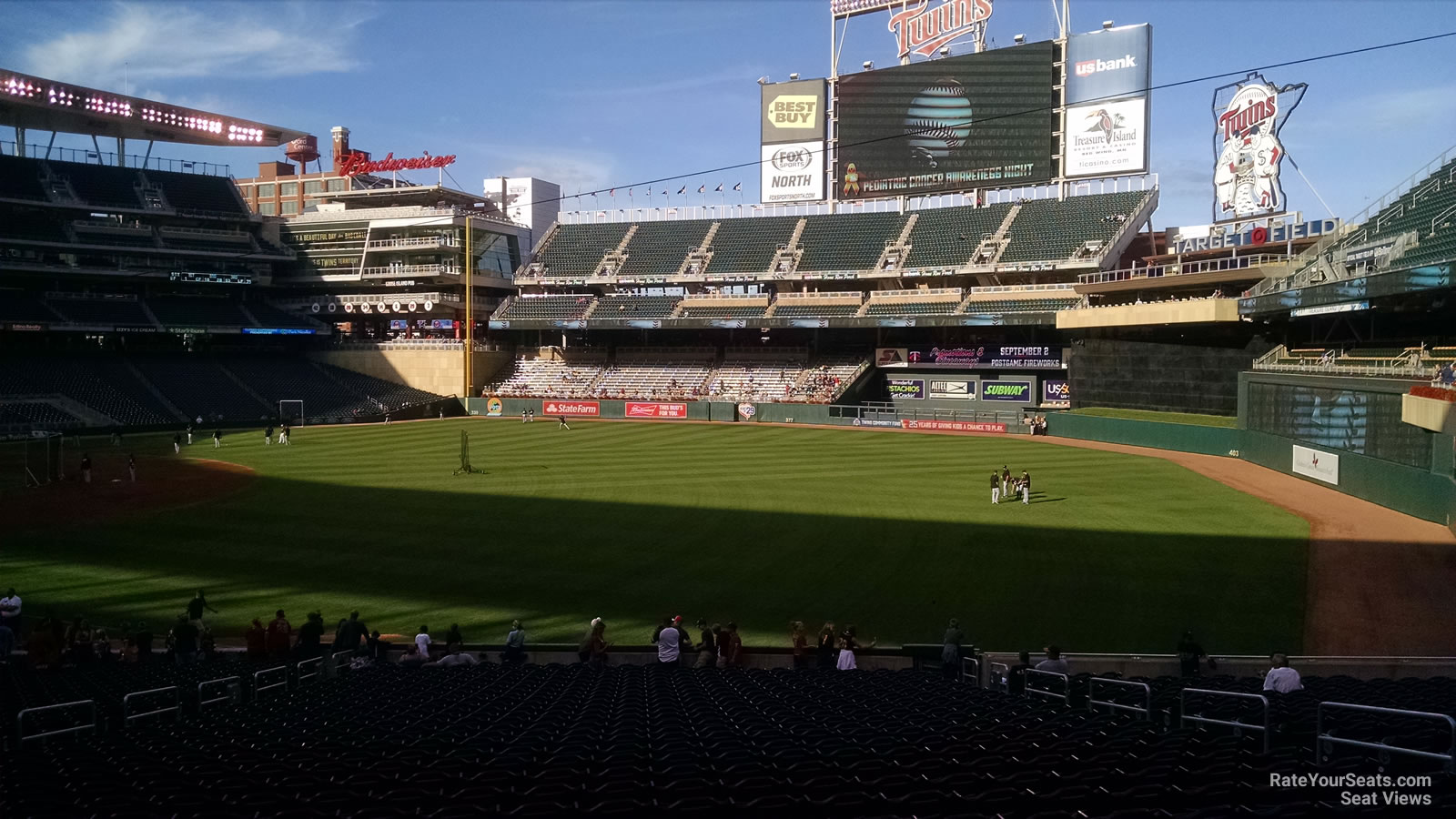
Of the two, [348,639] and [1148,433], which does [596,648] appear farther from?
[1148,433]

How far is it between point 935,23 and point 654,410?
3216 cm

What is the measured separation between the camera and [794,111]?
6284cm

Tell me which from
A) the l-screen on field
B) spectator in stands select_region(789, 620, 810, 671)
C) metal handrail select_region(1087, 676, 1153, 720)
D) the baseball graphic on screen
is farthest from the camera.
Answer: the baseball graphic on screen

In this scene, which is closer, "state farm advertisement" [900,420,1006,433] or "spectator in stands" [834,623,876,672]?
"spectator in stands" [834,623,876,672]

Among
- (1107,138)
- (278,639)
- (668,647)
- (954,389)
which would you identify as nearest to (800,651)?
(668,647)

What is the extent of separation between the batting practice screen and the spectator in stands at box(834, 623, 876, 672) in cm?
4657

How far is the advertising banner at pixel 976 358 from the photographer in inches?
2218

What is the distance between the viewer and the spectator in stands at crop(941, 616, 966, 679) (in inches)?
552

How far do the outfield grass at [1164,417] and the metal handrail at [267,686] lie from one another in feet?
130

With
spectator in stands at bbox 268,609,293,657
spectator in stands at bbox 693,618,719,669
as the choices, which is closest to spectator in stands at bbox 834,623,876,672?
spectator in stands at bbox 693,618,719,669

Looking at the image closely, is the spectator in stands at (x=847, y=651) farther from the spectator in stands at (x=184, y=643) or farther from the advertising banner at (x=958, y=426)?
the advertising banner at (x=958, y=426)

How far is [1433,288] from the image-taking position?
26.8 m

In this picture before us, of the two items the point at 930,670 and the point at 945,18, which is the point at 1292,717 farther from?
the point at 945,18

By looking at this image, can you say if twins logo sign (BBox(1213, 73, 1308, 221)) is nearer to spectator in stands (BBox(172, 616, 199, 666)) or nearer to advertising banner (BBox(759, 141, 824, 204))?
advertising banner (BBox(759, 141, 824, 204))
